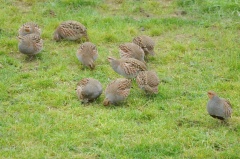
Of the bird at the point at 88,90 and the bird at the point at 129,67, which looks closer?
the bird at the point at 88,90

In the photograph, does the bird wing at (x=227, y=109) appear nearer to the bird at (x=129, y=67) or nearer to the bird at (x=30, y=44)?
the bird at (x=129, y=67)

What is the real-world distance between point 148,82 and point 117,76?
1209 millimetres

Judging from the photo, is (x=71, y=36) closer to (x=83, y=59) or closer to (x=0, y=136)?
(x=83, y=59)

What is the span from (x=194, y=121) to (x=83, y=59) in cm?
284

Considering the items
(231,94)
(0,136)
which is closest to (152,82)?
(231,94)

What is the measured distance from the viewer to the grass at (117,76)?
24.9 feet

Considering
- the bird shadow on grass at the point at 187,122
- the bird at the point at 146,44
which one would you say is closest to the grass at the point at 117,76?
the bird shadow on grass at the point at 187,122

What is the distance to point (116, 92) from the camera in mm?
8727

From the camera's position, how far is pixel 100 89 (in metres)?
8.91

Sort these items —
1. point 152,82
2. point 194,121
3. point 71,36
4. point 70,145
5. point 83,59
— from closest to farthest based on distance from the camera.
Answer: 1. point 70,145
2. point 194,121
3. point 152,82
4. point 83,59
5. point 71,36

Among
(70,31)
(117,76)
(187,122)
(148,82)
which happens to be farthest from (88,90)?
(70,31)

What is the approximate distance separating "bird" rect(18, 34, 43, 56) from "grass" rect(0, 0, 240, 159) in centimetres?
25

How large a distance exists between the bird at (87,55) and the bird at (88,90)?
3.95 feet

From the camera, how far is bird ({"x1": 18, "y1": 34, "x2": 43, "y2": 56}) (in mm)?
10430
